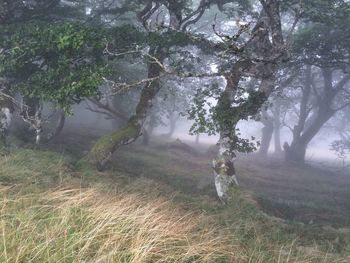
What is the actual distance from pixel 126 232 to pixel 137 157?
17.0 meters

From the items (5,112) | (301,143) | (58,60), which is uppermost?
(58,60)

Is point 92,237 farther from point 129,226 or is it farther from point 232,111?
point 232,111

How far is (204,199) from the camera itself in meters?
13.4

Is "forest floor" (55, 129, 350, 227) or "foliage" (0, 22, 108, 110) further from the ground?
"foliage" (0, 22, 108, 110)

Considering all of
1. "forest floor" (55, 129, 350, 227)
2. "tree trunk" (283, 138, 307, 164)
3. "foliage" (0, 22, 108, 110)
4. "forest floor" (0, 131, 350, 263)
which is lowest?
"forest floor" (55, 129, 350, 227)

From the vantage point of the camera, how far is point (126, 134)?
15.5 metres

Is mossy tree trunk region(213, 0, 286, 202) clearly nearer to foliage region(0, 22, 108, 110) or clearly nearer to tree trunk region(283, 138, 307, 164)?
foliage region(0, 22, 108, 110)

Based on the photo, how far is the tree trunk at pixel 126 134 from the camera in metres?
14.7

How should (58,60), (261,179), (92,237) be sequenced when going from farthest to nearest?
(261,179), (58,60), (92,237)

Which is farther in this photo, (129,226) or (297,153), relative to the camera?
(297,153)

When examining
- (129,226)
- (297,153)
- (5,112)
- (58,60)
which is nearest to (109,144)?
(58,60)

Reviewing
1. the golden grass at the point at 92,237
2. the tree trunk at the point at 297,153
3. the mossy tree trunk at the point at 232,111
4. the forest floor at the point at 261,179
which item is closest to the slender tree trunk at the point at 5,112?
the forest floor at the point at 261,179

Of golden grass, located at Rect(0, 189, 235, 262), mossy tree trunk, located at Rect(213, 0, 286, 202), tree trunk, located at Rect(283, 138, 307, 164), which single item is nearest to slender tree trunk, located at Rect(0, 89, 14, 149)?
mossy tree trunk, located at Rect(213, 0, 286, 202)

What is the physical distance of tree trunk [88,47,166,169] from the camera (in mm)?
14695
